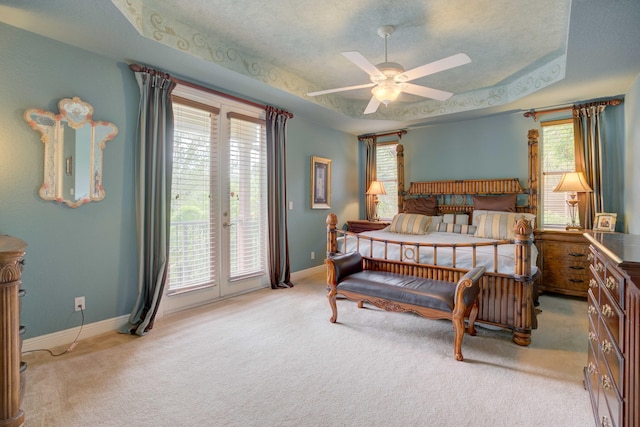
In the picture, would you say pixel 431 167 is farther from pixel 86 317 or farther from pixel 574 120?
pixel 86 317

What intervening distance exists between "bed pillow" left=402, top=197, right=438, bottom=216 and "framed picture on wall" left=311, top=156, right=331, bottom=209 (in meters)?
1.42

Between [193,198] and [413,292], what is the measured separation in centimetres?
264

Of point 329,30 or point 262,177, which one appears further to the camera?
point 262,177

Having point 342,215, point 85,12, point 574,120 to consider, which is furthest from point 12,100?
point 574,120

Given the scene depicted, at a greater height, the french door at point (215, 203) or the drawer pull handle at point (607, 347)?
the french door at point (215, 203)

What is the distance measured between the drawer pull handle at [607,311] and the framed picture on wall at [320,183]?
4115 millimetres

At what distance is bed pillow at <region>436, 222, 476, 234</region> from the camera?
174 inches

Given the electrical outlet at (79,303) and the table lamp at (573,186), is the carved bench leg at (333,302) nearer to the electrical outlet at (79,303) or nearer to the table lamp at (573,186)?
the electrical outlet at (79,303)

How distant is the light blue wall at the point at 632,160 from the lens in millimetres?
3269

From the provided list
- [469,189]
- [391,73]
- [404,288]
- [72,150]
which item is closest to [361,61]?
[391,73]

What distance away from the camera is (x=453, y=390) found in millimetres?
2004

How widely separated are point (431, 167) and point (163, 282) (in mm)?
4597

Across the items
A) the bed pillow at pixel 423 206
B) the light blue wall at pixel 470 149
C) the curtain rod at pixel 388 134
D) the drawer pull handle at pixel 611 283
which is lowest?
the drawer pull handle at pixel 611 283

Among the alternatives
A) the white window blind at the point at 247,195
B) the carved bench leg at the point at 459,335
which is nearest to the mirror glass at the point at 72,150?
the white window blind at the point at 247,195
